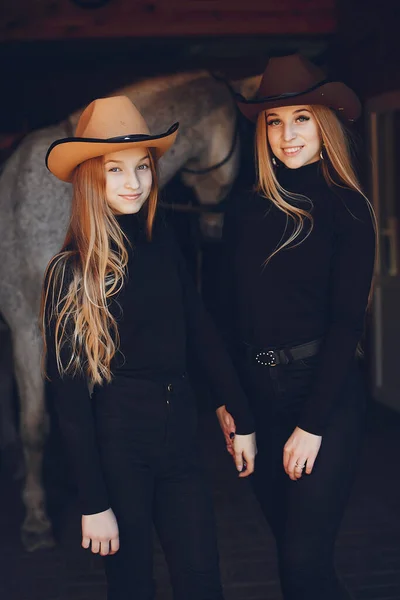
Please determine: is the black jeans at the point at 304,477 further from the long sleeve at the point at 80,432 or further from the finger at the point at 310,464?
the long sleeve at the point at 80,432

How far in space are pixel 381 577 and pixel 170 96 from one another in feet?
6.79

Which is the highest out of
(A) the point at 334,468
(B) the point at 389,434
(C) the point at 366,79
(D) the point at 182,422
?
(C) the point at 366,79

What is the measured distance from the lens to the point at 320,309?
72.1 inches

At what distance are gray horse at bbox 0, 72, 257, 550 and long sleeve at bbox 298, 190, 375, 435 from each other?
1.50 metres

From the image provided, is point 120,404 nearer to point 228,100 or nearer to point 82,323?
point 82,323

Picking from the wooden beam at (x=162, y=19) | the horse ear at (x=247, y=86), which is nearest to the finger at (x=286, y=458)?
the horse ear at (x=247, y=86)

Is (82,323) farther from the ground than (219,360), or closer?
farther from the ground

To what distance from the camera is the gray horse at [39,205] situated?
295 centimetres

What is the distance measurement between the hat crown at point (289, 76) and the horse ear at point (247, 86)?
4.36 feet

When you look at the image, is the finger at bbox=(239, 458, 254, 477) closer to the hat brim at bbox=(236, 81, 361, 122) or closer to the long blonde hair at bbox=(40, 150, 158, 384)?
the long blonde hair at bbox=(40, 150, 158, 384)

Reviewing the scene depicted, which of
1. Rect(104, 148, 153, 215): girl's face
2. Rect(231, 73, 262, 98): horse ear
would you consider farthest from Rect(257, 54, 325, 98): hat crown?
Rect(231, 73, 262, 98): horse ear

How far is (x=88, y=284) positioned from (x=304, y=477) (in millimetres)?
685

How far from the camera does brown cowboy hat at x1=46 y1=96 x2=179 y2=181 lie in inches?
67.5

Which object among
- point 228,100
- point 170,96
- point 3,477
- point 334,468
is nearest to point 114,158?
point 334,468
